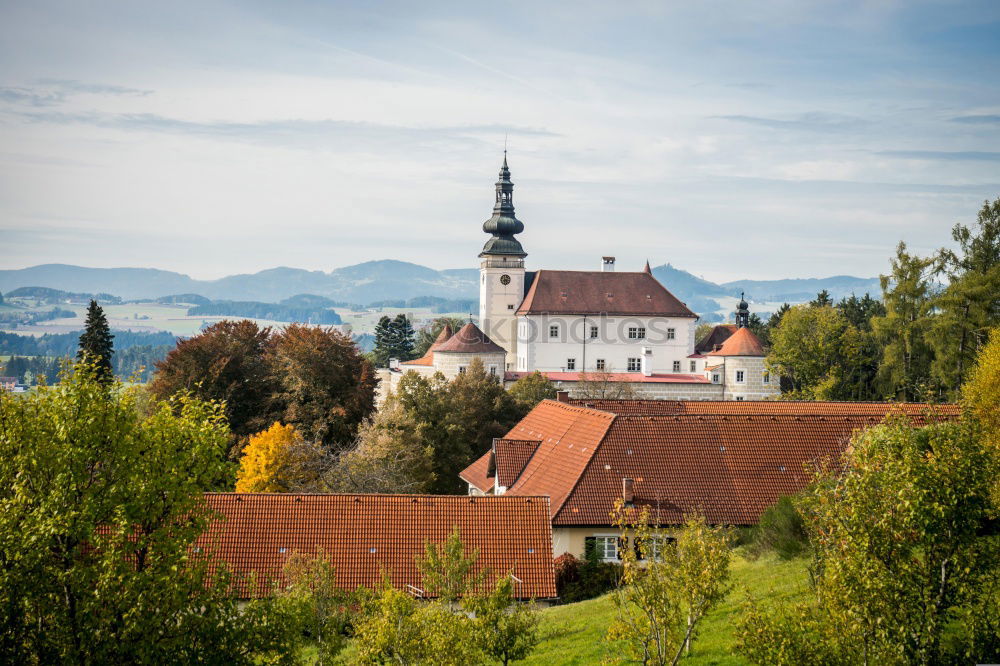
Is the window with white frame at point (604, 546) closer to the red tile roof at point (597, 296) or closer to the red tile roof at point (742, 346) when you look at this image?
the red tile roof at point (742, 346)

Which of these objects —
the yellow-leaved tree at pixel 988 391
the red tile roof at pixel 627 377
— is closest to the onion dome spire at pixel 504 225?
the red tile roof at pixel 627 377

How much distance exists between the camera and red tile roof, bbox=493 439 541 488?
1117 inches

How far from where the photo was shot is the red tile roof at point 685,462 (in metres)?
23.8

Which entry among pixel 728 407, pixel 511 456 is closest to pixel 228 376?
pixel 511 456

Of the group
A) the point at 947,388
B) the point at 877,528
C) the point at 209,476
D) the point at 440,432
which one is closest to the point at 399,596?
the point at 209,476

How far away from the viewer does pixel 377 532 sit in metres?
→ 21.2

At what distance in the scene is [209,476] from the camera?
12820 mm

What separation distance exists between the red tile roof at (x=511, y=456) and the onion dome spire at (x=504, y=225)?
4947cm

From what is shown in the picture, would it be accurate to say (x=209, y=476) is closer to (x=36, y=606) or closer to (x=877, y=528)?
(x=36, y=606)

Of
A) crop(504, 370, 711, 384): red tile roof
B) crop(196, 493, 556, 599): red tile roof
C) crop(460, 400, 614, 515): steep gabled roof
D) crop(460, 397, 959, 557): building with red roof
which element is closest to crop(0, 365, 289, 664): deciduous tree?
crop(196, 493, 556, 599): red tile roof

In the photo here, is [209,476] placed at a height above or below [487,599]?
above

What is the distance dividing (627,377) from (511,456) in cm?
4426

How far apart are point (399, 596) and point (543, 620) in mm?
7026

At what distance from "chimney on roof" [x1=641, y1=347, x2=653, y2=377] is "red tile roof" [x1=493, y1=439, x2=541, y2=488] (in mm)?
44467
